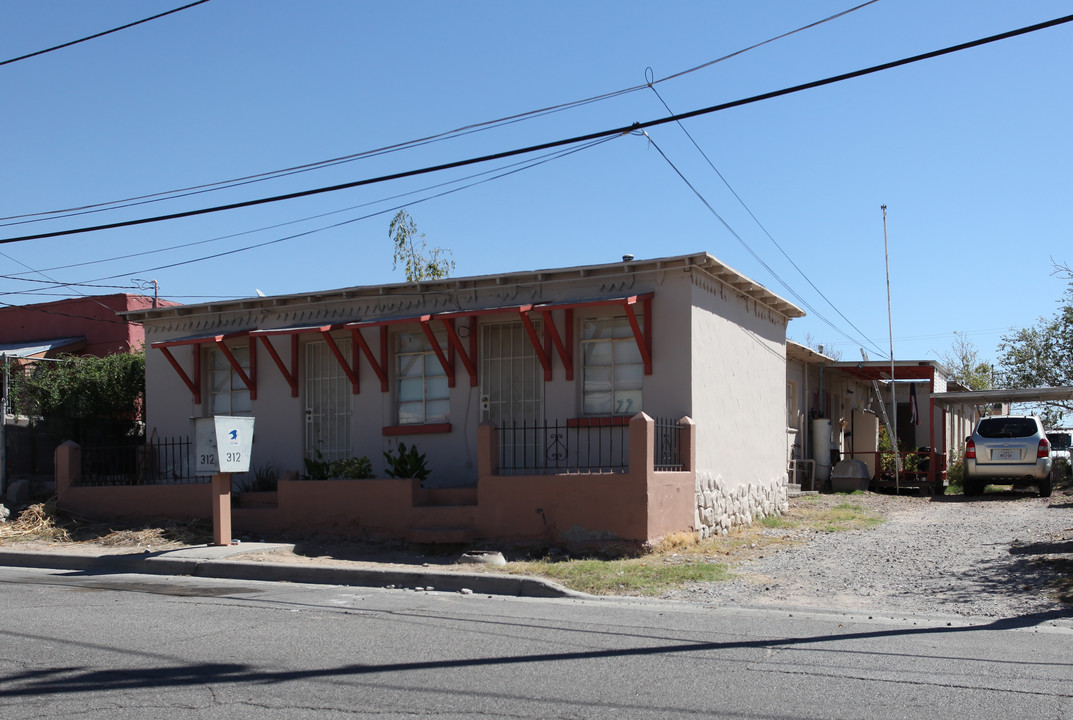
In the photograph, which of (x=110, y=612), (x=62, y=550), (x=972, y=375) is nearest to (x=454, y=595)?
(x=110, y=612)

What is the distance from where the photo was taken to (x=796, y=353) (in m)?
21.0

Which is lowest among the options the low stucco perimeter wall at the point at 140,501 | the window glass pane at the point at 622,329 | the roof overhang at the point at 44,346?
the low stucco perimeter wall at the point at 140,501

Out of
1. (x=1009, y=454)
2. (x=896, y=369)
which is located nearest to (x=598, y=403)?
(x=1009, y=454)

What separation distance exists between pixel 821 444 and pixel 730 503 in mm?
Answer: 8852

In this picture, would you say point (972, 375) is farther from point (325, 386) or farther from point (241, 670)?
point (241, 670)

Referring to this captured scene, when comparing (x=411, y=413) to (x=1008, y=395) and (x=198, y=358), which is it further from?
(x=1008, y=395)

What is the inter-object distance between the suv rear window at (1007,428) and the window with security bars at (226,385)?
49.1 ft

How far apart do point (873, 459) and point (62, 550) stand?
64.8ft

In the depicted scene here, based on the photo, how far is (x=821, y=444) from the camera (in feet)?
74.7

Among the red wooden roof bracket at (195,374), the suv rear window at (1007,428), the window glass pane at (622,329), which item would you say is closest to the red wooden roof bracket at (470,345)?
the window glass pane at (622,329)

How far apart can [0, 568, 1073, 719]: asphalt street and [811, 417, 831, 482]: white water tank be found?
14.5m

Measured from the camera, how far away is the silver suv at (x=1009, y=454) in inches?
757

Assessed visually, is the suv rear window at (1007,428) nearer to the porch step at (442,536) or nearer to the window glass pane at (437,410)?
the window glass pane at (437,410)

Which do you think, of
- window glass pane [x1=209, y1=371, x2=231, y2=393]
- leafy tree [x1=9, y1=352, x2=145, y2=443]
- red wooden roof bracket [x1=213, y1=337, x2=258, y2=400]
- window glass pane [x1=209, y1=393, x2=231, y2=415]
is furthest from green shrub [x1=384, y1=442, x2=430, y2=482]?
leafy tree [x1=9, y1=352, x2=145, y2=443]
